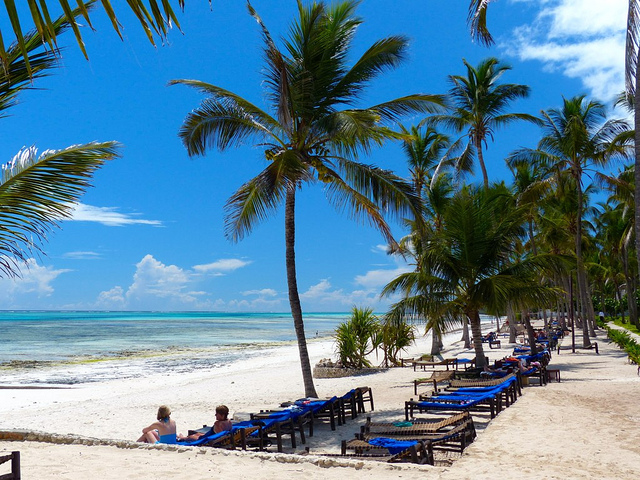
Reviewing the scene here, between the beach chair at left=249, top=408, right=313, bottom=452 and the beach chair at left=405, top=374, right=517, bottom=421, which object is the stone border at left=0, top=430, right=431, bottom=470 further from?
the beach chair at left=405, top=374, right=517, bottom=421

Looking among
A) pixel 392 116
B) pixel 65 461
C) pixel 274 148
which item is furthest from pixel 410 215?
pixel 65 461

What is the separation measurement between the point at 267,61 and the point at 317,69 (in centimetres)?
110

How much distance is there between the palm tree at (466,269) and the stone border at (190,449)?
788 cm

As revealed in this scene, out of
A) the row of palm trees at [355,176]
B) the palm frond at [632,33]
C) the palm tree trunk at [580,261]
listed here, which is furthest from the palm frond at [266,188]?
the palm tree trunk at [580,261]

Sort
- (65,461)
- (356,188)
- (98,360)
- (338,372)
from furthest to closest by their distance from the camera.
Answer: (98,360), (338,372), (356,188), (65,461)

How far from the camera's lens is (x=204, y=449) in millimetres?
6754

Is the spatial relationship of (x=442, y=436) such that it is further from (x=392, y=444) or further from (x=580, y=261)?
(x=580, y=261)

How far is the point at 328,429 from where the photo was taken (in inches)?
385

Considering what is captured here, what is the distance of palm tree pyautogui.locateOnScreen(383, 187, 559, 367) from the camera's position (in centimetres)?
1384

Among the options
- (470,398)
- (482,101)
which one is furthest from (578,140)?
(470,398)

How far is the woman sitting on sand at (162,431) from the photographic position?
7484mm

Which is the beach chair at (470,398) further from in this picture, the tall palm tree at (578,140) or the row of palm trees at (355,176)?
the tall palm tree at (578,140)

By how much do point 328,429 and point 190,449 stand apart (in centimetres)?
355

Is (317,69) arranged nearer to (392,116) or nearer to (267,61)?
(267,61)
